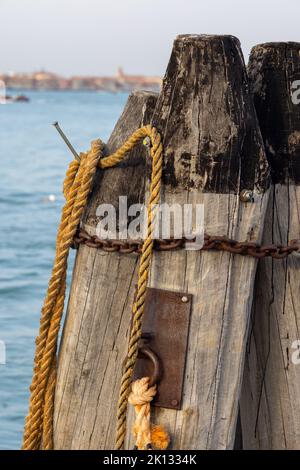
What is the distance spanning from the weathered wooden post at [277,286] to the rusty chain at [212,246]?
0.15 m

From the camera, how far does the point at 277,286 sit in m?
3.47

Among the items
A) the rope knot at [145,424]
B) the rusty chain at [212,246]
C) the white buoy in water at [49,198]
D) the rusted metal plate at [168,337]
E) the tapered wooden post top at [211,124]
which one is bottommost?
the white buoy in water at [49,198]

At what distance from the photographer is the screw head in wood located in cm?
318

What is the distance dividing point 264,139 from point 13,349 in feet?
28.2

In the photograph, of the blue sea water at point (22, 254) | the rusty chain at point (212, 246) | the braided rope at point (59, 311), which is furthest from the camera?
the blue sea water at point (22, 254)

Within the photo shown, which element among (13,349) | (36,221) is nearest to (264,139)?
(13,349)

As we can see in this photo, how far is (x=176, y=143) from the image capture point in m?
3.22

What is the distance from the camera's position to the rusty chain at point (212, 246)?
10.4 ft

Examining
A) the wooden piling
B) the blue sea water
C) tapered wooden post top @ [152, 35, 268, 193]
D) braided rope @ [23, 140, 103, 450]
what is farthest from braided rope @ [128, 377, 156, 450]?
the blue sea water

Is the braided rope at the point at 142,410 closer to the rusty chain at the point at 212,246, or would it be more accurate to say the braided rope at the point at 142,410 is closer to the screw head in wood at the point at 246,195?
the rusty chain at the point at 212,246

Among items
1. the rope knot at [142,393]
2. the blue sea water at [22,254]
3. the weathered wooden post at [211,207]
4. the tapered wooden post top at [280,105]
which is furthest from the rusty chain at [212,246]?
the blue sea water at [22,254]

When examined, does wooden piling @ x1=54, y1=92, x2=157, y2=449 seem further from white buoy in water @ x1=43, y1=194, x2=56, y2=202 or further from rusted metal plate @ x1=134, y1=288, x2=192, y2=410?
white buoy in water @ x1=43, y1=194, x2=56, y2=202

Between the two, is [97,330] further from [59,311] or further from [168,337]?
[168,337]

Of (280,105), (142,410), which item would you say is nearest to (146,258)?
(142,410)
